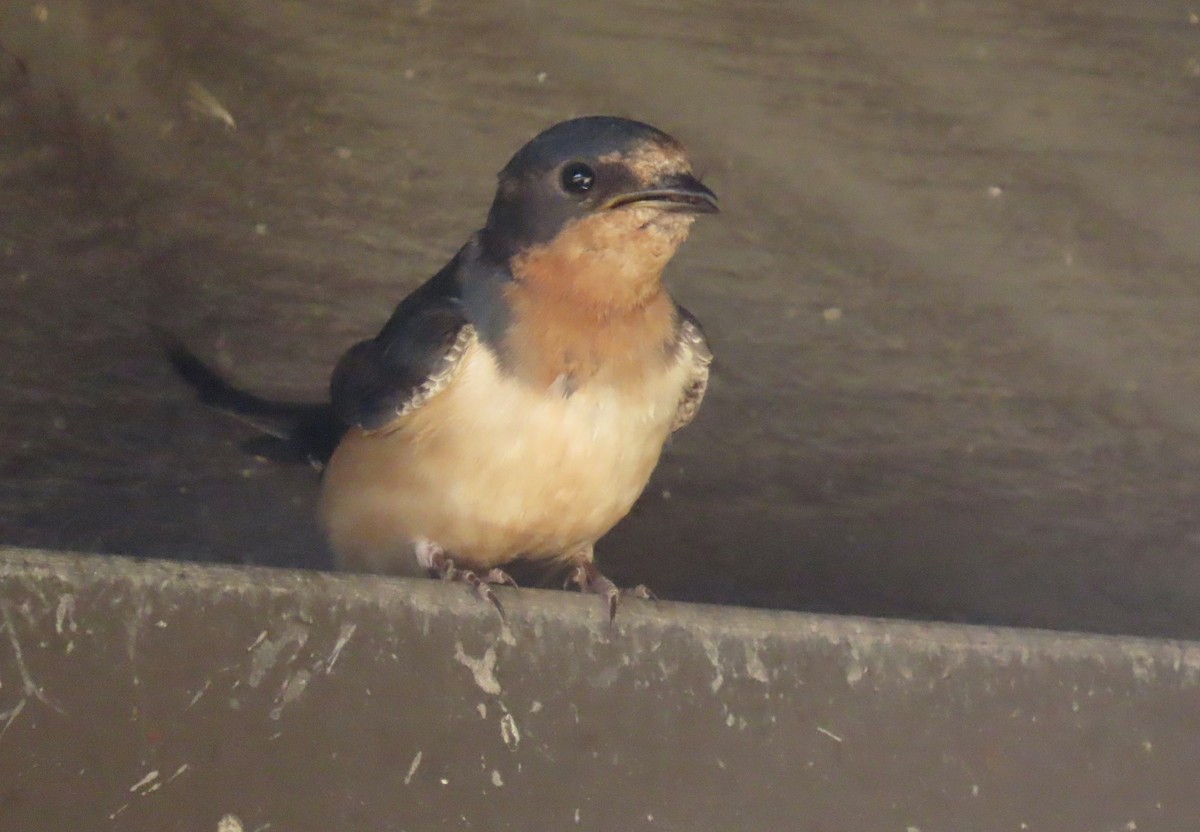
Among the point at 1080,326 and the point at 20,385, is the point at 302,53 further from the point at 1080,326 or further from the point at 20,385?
the point at 1080,326

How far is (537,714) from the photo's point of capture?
1172mm

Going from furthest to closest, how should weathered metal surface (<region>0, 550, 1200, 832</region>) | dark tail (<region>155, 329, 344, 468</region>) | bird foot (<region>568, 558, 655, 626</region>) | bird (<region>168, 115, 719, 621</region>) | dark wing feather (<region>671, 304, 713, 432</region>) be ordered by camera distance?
dark tail (<region>155, 329, 344, 468</region>), dark wing feather (<region>671, 304, 713, 432</region>), bird (<region>168, 115, 719, 621</region>), bird foot (<region>568, 558, 655, 626</region>), weathered metal surface (<region>0, 550, 1200, 832</region>)

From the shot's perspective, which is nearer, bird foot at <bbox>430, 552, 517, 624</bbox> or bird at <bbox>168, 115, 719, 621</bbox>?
bird foot at <bbox>430, 552, 517, 624</bbox>

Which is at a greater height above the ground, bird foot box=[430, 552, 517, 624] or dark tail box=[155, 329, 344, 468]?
bird foot box=[430, 552, 517, 624]

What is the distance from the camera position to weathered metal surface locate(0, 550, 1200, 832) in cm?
111

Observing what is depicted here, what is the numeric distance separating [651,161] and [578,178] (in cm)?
7

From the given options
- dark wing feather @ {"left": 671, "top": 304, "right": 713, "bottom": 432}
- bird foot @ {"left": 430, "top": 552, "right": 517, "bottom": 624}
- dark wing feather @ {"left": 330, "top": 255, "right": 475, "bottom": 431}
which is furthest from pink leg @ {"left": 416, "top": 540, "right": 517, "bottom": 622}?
dark wing feather @ {"left": 671, "top": 304, "right": 713, "bottom": 432}

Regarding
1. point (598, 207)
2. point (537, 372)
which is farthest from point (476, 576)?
point (598, 207)

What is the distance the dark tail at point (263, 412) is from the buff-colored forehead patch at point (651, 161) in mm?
455

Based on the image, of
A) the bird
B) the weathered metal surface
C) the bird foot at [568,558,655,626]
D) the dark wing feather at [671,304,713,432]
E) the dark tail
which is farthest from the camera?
the dark tail

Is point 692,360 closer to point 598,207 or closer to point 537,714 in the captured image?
point 598,207

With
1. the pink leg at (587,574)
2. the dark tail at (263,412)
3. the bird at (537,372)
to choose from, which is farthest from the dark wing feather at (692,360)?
the dark tail at (263,412)

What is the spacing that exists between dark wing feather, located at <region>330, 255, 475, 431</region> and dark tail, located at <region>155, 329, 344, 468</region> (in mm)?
144

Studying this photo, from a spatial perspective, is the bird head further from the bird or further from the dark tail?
the dark tail
